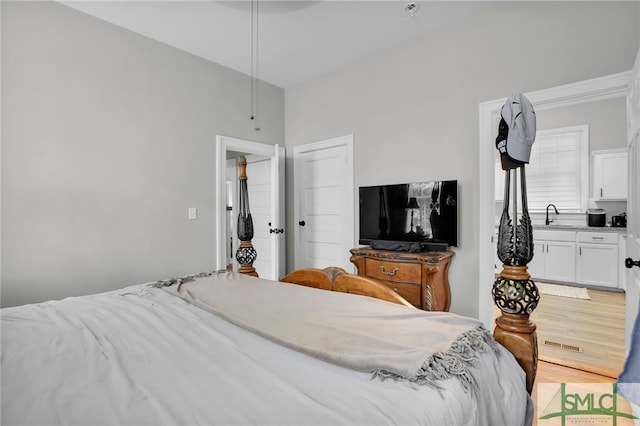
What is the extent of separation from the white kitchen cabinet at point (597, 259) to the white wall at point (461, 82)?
10.1 ft

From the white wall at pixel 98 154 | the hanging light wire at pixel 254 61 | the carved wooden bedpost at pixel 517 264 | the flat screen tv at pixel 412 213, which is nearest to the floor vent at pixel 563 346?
the flat screen tv at pixel 412 213

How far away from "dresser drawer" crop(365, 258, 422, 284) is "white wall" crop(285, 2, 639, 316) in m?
0.45

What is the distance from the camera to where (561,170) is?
17.7ft

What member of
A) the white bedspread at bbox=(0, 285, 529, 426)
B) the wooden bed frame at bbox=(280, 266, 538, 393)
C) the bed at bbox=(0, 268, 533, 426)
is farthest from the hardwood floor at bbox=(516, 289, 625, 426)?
the white bedspread at bbox=(0, 285, 529, 426)

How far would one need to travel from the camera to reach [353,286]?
5.87ft

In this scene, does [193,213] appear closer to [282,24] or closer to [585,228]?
[282,24]

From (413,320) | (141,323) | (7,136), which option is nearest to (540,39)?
(413,320)

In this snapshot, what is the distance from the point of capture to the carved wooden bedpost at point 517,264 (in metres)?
1.15

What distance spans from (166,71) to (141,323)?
2823mm

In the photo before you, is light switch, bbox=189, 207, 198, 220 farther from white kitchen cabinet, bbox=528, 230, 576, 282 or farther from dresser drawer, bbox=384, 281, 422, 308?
white kitchen cabinet, bbox=528, 230, 576, 282

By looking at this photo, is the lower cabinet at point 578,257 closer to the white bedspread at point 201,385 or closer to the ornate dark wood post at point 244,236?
the ornate dark wood post at point 244,236

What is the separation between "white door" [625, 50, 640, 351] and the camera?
1.77 meters

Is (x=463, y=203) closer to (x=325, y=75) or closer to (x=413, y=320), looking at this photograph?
(x=413, y=320)

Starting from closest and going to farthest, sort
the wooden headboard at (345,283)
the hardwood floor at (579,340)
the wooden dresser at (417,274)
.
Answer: the wooden headboard at (345,283)
the hardwood floor at (579,340)
the wooden dresser at (417,274)
